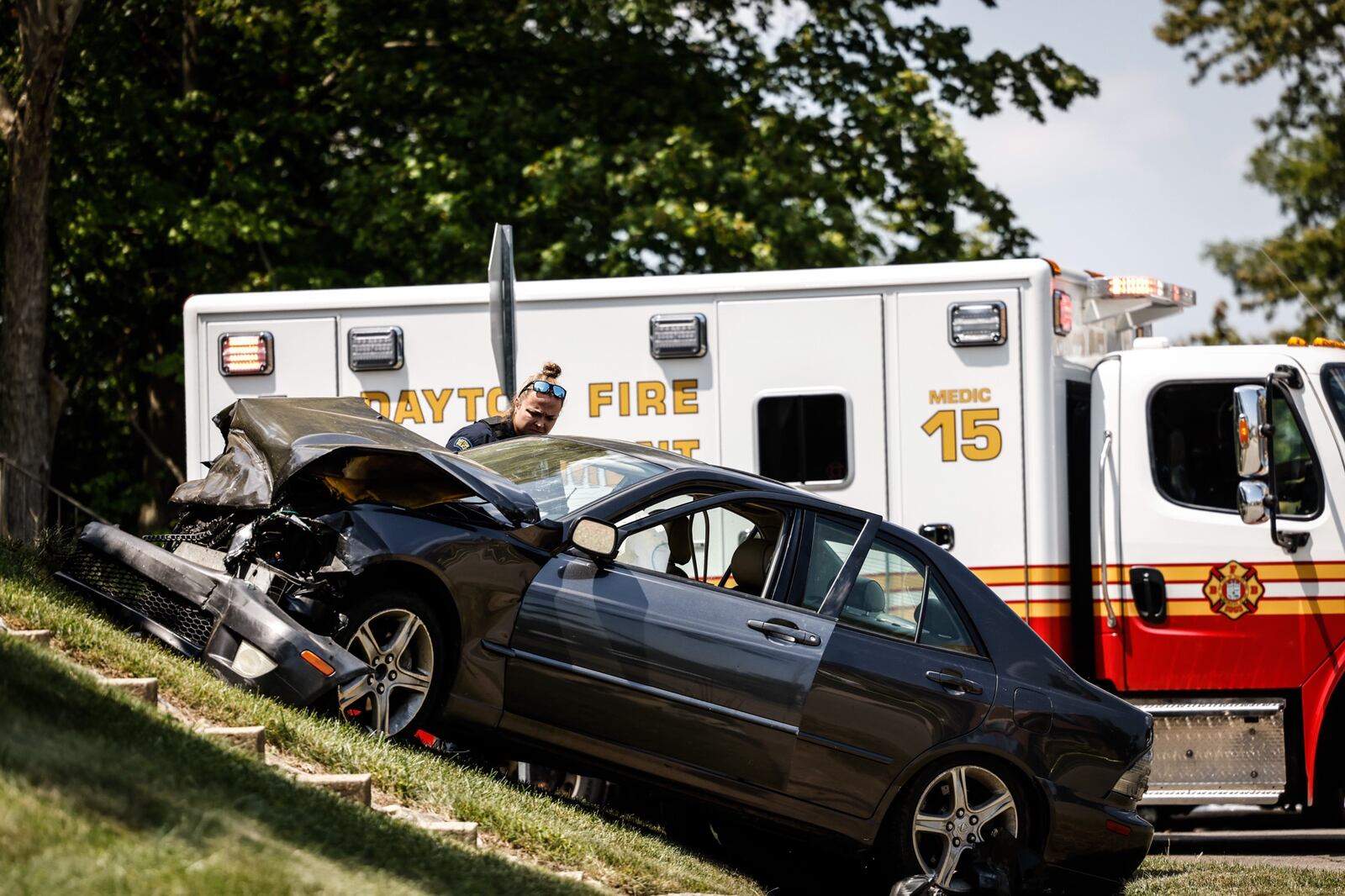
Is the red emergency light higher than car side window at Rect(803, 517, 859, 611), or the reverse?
the red emergency light

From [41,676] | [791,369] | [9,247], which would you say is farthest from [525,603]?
[9,247]

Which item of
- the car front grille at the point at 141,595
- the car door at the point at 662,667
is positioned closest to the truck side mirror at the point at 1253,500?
the car door at the point at 662,667

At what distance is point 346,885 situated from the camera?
177 inches

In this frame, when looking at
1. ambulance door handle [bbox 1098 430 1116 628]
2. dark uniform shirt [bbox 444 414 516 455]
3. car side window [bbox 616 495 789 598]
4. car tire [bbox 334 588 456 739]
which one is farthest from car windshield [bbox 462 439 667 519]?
ambulance door handle [bbox 1098 430 1116 628]

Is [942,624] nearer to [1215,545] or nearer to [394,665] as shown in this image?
[394,665]

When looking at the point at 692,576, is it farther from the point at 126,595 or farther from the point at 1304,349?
the point at 1304,349

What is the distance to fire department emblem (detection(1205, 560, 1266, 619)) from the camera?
874 cm

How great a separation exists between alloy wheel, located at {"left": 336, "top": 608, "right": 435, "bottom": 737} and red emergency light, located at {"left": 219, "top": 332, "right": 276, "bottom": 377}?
11.8ft

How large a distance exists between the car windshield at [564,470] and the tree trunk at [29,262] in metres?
7.80

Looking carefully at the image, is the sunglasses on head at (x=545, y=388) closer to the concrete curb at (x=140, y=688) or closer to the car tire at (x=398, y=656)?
the car tire at (x=398, y=656)

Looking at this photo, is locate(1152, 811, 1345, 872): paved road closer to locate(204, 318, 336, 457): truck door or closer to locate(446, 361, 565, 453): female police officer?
locate(446, 361, 565, 453): female police officer

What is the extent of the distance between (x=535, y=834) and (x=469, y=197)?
36.8ft

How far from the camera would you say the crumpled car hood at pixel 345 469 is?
21.5ft

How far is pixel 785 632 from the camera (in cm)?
661
